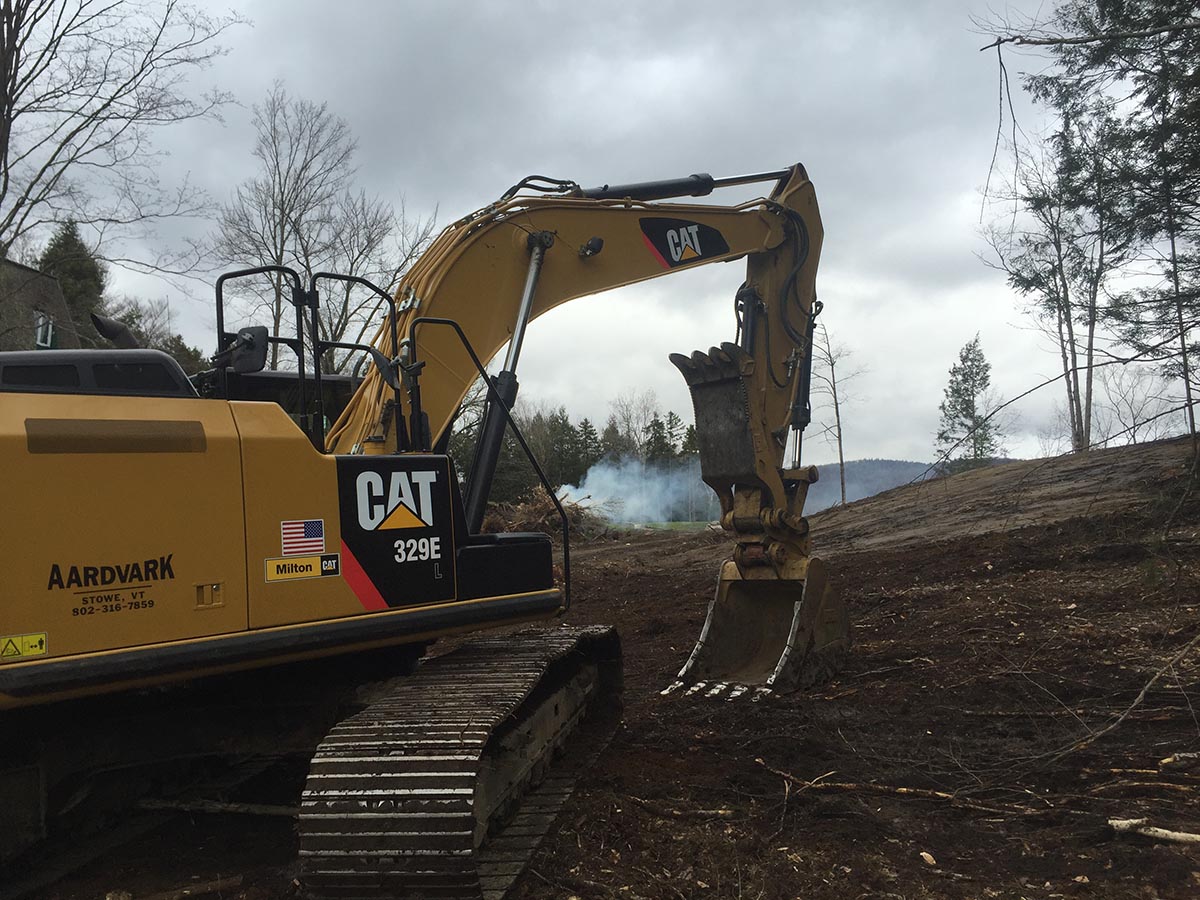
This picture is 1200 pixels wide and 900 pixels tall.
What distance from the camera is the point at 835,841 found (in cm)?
383

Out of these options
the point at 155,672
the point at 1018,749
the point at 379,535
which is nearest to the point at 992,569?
the point at 1018,749

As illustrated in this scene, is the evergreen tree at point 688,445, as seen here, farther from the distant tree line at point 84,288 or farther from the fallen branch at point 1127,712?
the fallen branch at point 1127,712

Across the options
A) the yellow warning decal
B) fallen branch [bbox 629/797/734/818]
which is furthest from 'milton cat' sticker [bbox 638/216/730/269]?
the yellow warning decal

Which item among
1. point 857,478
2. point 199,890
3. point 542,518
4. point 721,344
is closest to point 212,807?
point 199,890

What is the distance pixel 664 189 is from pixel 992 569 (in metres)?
6.38

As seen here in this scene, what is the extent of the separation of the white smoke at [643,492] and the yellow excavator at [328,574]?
65.9 ft

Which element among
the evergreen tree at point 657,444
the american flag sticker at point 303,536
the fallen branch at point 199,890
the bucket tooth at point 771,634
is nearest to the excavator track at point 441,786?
the american flag sticker at point 303,536

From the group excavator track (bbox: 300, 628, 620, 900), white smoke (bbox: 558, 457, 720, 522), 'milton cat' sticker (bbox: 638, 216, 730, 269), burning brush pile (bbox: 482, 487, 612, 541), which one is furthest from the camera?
white smoke (bbox: 558, 457, 720, 522)

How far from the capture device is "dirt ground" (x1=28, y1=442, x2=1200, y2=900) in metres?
3.53

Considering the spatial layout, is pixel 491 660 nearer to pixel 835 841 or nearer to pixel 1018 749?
pixel 835 841

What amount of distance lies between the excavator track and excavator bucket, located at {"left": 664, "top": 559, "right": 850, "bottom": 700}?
2056 millimetres

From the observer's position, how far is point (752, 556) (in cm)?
685

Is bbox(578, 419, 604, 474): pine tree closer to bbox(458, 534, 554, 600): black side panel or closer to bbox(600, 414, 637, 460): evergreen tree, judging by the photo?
bbox(600, 414, 637, 460): evergreen tree

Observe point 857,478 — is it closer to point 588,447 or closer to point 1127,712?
point 588,447
